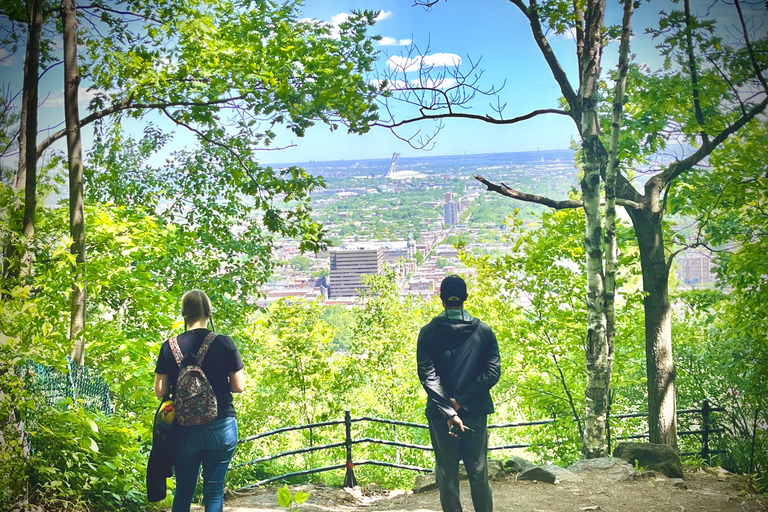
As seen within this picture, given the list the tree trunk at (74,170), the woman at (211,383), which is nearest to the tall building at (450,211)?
the tree trunk at (74,170)

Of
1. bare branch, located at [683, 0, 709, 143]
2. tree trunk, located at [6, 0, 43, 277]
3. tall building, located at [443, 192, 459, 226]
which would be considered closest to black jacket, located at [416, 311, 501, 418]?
tree trunk, located at [6, 0, 43, 277]

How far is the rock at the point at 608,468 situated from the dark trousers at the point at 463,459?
185 centimetres

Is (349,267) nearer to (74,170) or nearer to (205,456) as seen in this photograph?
(74,170)

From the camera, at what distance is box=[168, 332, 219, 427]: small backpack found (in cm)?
264

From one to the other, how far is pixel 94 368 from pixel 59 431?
1232 millimetres

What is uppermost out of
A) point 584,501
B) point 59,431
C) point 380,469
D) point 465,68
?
point 465,68

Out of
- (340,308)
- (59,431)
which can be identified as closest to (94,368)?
(59,431)

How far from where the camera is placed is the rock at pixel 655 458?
4.75 metres

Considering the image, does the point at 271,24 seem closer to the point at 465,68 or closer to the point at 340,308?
the point at 465,68

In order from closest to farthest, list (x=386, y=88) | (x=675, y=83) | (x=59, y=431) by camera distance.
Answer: (x=59, y=431)
(x=386, y=88)
(x=675, y=83)

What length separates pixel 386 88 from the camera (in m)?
5.06

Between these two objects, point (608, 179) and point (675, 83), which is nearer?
point (608, 179)

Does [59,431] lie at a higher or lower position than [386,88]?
lower

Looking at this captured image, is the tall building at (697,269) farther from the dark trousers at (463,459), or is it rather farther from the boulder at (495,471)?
the dark trousers at (463,459)
